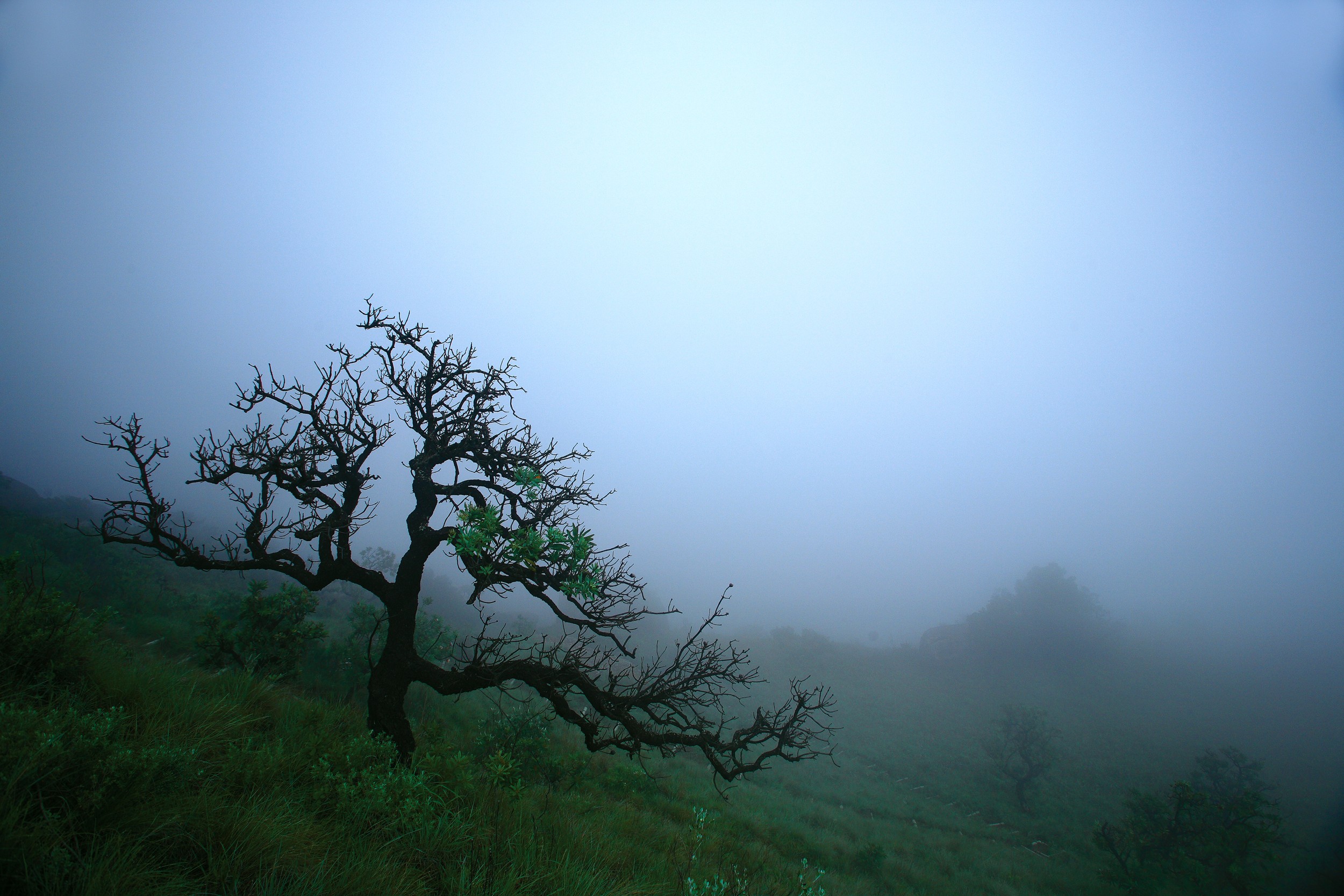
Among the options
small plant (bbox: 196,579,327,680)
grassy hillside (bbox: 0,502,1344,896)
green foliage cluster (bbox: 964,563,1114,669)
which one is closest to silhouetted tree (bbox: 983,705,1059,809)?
grassy hillside (bbox: 0,502,1344,896)

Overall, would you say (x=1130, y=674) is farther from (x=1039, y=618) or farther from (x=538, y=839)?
(x=538, y=839)

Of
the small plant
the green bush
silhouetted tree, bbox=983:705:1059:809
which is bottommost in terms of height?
silhouetted tree, bbox=983:705:1059:809

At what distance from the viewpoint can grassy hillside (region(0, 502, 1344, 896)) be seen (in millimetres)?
2867

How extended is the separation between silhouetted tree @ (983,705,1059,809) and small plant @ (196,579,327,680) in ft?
113

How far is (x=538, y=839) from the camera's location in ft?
14.8

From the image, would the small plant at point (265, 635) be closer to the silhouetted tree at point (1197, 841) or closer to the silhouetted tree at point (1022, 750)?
the silhouetted tree at point (1197, 841)

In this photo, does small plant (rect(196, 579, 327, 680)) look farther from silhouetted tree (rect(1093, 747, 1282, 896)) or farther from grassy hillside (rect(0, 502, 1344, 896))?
silhouetted tree (rect(1093, 747, 1282, 896))

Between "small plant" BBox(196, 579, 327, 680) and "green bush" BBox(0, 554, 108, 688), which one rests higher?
"green bush" BBox(0, 554, 108, 688)

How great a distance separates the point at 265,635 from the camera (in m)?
9.22

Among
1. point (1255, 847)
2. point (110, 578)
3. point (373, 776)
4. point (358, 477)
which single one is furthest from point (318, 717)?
point (1255, 847)

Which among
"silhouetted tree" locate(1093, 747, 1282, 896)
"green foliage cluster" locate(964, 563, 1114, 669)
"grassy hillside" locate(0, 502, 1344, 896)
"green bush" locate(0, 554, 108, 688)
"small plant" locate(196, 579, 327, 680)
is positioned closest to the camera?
"grassy hillside" locate(0, 502, 1344, 896)

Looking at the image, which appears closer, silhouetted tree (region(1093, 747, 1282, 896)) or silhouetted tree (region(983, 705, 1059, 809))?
silhouetted tree (region(1093, 747, 1282, 896))

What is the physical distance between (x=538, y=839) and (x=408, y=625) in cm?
318

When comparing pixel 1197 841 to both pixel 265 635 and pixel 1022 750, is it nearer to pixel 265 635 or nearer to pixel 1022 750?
pixel 1022 750
